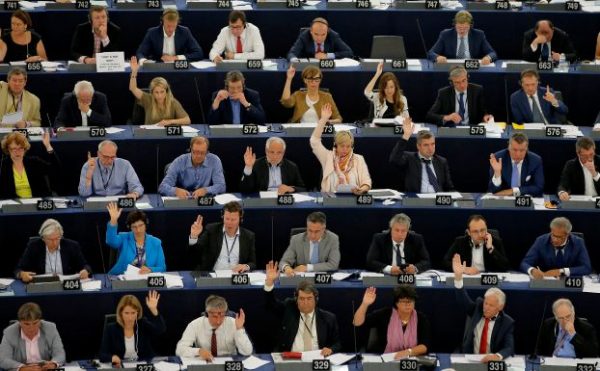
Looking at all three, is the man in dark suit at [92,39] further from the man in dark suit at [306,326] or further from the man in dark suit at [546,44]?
the man in dark suit at [306,326]

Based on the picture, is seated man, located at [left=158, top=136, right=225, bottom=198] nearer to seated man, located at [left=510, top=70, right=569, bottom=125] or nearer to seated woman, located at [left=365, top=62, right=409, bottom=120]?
seated woman, located at [left=365, top=62, right=409, bottom=120]

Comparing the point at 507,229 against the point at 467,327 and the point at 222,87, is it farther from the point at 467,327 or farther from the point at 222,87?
the point at 222,87

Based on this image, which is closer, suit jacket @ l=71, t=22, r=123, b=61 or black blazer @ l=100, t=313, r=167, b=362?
black blazer @ l=100, t=313, r=167, b=362

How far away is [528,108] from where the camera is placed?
13.7m

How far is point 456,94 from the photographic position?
13.6 meters

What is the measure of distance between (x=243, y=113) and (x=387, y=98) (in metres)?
1.23

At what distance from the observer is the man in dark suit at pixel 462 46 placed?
563 inches

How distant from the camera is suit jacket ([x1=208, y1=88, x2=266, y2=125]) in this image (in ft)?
44.1

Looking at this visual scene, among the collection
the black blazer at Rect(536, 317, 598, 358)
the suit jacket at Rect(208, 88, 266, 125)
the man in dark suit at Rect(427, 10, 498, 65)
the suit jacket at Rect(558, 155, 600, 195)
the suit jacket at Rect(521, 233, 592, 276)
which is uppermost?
the man in dark suit at Rect(427, 10, 498, 65)

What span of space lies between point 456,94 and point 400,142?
1.07m

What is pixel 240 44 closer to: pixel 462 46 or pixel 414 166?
pixel 462 46

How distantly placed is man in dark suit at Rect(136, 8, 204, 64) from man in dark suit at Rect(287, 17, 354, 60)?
879 mm

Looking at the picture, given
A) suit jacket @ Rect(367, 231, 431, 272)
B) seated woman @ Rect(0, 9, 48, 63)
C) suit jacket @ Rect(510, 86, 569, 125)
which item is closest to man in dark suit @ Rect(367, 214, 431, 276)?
suit jacket @ Rect(367, 231, 431, 272)

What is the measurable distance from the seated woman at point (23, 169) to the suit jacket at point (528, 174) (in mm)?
3579
